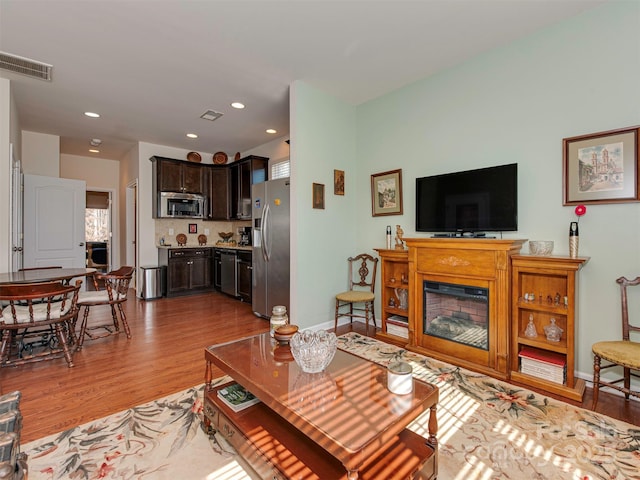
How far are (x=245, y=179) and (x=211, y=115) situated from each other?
1699mm

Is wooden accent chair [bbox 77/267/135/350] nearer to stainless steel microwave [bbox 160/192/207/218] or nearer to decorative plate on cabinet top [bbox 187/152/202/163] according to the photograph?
stainless steel microwave [bbox 160/192/207/218]

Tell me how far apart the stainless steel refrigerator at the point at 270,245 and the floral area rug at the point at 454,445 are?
198 cm

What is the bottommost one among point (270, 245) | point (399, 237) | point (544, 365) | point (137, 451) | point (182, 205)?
point (137, 451)

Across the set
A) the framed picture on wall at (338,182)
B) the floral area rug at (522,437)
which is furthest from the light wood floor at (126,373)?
the framed picture on wall at (338,182)

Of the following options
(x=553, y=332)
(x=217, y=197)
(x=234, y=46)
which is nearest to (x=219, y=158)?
(x=217, y=197)

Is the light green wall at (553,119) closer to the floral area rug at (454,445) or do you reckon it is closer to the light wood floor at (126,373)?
the floral area rug at (454,445)

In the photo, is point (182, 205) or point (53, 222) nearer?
point (53, 222)

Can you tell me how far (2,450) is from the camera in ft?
3.03

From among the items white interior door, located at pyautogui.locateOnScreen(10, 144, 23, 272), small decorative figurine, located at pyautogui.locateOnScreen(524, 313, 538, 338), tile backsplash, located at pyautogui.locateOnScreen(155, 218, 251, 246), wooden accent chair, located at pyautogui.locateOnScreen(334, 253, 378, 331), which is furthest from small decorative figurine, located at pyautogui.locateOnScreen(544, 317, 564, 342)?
white interior door, located at pyautogui.locateOnScreen(10, 144, 23, 272)

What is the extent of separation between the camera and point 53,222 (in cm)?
513

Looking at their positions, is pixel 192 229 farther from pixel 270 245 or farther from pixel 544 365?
pixel 544 365

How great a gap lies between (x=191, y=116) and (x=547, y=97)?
442 cm

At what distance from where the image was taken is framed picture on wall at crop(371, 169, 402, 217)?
3.85 meters

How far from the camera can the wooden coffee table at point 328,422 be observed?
119 cm
